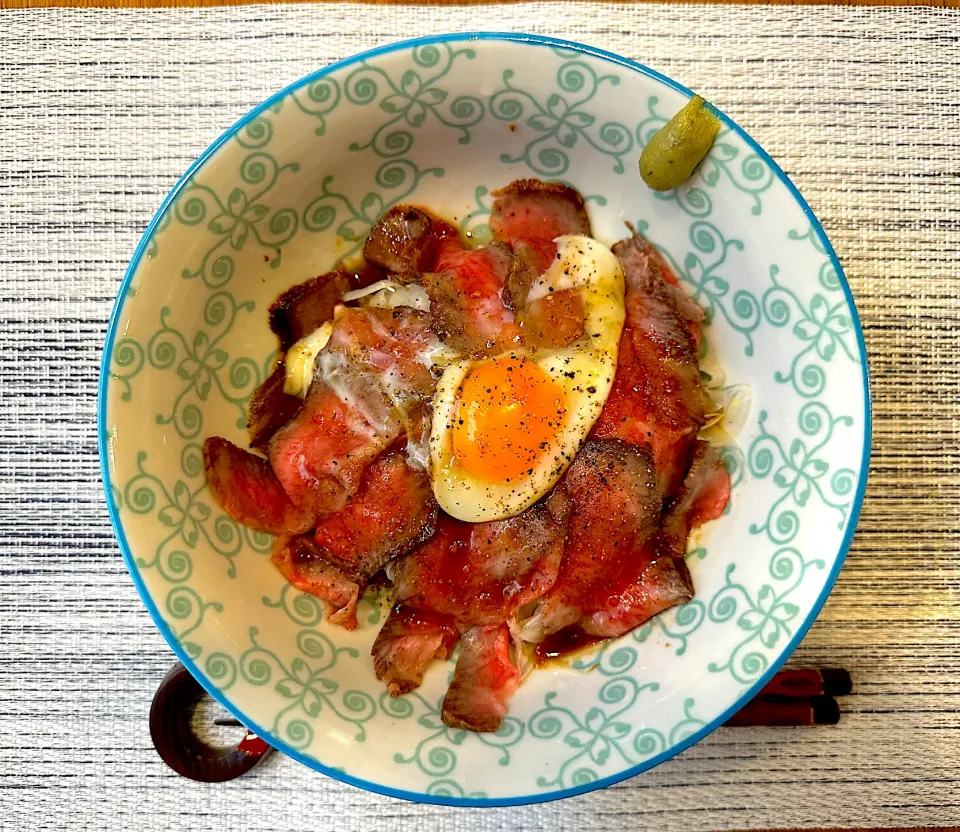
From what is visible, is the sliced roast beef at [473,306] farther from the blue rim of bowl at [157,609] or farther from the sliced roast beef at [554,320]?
the blue rim of bowl at [157,609]

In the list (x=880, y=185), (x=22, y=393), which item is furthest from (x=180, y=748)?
(x=880, y=185)

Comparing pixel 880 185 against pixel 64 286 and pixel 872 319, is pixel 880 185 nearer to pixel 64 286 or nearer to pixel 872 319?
pixel 872 319

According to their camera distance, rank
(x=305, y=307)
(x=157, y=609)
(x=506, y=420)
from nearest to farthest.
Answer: (x=157, y=609) → (x=506, y=420) → (x=305, y=307)

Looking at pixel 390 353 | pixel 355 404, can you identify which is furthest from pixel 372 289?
pixel 355 404

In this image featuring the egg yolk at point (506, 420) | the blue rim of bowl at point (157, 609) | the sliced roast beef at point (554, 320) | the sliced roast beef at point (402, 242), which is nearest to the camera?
the blue rim of bowl at point (157, 609)

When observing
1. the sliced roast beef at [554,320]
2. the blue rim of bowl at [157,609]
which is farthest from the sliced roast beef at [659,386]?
the blue rim of bowl at [157,609]

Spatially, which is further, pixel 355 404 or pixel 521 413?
pixel 355 404

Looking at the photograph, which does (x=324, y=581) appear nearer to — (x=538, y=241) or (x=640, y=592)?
(x=640, y=592)
